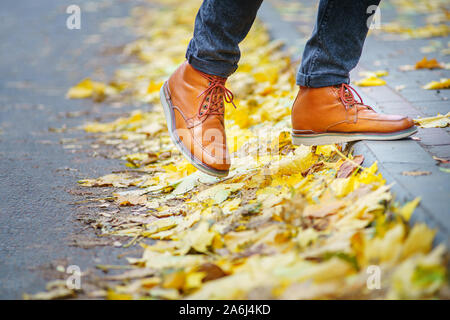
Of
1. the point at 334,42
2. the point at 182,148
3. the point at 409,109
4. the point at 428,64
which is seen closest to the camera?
the point at 334,42

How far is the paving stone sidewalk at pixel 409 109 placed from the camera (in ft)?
4.13

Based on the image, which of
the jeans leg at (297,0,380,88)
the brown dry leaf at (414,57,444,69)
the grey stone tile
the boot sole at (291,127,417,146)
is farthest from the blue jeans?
the brown dry leaf at (414,57,444,69)

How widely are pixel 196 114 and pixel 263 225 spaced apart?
2.12ft

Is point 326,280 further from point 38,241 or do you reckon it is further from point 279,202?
point 38,241

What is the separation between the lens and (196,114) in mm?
1903

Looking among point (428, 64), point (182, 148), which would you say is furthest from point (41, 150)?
point (428, 64)

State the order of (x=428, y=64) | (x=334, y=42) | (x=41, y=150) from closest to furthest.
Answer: (x=334, y=42), (x=41, y=150), (x=428, y=64)

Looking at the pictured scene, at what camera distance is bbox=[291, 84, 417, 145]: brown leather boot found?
1752 mm

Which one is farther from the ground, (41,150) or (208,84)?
(208,84)

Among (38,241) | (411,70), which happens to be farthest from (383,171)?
(411,70)

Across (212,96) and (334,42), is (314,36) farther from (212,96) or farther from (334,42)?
(212,96)

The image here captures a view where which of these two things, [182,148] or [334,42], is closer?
[334,42]

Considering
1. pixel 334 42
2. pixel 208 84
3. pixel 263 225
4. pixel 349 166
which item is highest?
pixel 334 42

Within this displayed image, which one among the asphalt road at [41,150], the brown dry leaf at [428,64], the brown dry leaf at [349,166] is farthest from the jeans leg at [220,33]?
the brown dry leaf at [428,64]
